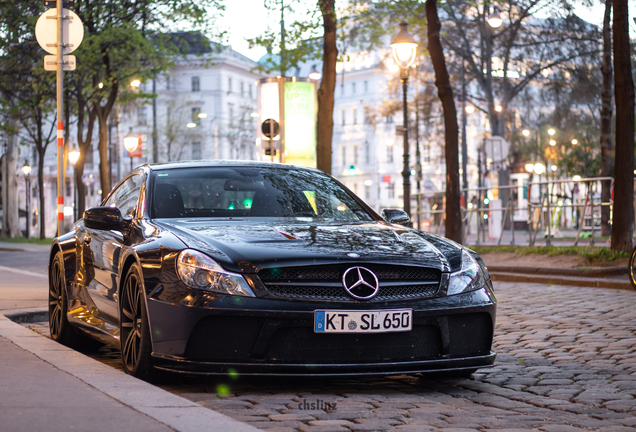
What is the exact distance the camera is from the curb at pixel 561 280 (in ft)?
44.8

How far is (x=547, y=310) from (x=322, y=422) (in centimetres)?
668

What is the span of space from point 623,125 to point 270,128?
8.44 metres

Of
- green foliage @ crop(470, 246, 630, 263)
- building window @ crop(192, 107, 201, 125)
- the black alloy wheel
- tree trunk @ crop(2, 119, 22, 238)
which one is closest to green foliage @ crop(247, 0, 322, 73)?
green foliage @ crop(470, 246, 630, 263)

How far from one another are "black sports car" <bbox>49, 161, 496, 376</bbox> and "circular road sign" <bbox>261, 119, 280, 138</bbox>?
15192 mm

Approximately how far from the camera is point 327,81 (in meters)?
23.4

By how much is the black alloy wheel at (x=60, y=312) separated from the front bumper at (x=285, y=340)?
2.49 metres

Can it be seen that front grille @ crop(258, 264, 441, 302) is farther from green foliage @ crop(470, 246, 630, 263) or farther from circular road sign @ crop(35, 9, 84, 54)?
green foliage @ crop(470, 246, 630, 263)

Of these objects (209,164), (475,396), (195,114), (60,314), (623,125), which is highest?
(195,114)

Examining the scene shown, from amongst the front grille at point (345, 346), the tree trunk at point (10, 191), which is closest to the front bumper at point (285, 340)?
the front grille at point (345, 346)

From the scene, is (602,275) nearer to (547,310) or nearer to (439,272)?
(547,310)

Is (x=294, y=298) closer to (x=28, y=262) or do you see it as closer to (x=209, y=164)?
(x=209, y=164)

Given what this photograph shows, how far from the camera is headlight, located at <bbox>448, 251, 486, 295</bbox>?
5590 mm

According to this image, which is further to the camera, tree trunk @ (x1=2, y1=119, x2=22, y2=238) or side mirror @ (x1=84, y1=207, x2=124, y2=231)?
tree trunk @ (x1=2, y1=119, x2=22, y2=238)

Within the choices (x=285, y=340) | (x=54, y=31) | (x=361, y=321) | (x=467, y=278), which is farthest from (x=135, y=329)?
(x=54, y=31)
